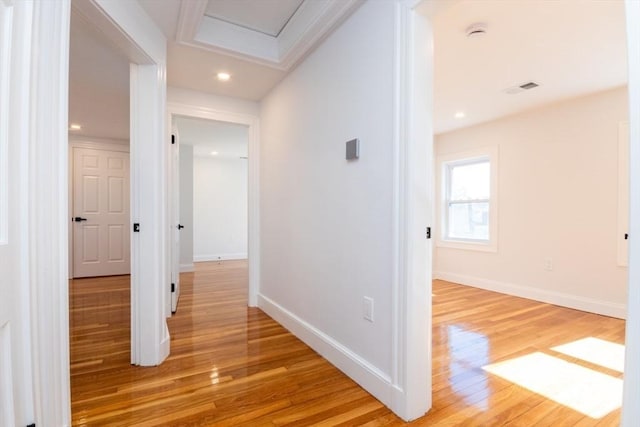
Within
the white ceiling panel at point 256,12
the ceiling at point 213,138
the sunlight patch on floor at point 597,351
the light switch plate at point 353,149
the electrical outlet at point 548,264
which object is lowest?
the sunlight patch on floor at point 597,351

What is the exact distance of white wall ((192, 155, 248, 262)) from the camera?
698 cm

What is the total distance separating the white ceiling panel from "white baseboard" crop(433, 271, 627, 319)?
3.65m

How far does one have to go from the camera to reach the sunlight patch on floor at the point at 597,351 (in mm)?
2223

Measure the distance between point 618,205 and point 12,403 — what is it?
462cm

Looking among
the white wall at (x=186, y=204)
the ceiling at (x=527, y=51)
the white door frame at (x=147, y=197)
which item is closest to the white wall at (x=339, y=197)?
the ceiling at (x=527, y=51)

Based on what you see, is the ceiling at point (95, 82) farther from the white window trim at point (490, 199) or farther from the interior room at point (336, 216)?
the white window trim at point (490, 199)

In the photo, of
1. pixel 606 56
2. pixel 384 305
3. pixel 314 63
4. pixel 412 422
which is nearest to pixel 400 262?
pixel 384 305

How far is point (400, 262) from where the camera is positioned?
163 cm

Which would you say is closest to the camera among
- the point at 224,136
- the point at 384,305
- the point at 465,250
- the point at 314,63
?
the point at 384,305

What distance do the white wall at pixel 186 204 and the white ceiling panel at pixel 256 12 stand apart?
391cm

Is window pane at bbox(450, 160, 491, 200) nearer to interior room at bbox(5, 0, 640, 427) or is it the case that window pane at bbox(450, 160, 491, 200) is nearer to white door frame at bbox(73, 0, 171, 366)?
interior room at bbox(5, 0, 640, 427)

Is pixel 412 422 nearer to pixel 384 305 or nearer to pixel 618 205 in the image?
pixel 384 305

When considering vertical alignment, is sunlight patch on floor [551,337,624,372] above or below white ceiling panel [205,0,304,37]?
below

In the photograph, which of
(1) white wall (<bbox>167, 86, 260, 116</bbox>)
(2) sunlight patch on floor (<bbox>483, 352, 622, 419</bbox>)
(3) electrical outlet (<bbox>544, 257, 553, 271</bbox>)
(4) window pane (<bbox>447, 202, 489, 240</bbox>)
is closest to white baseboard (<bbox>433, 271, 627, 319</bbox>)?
(3) electrical outlet (<bbox>544, 257, 553, 271</bbox>)
